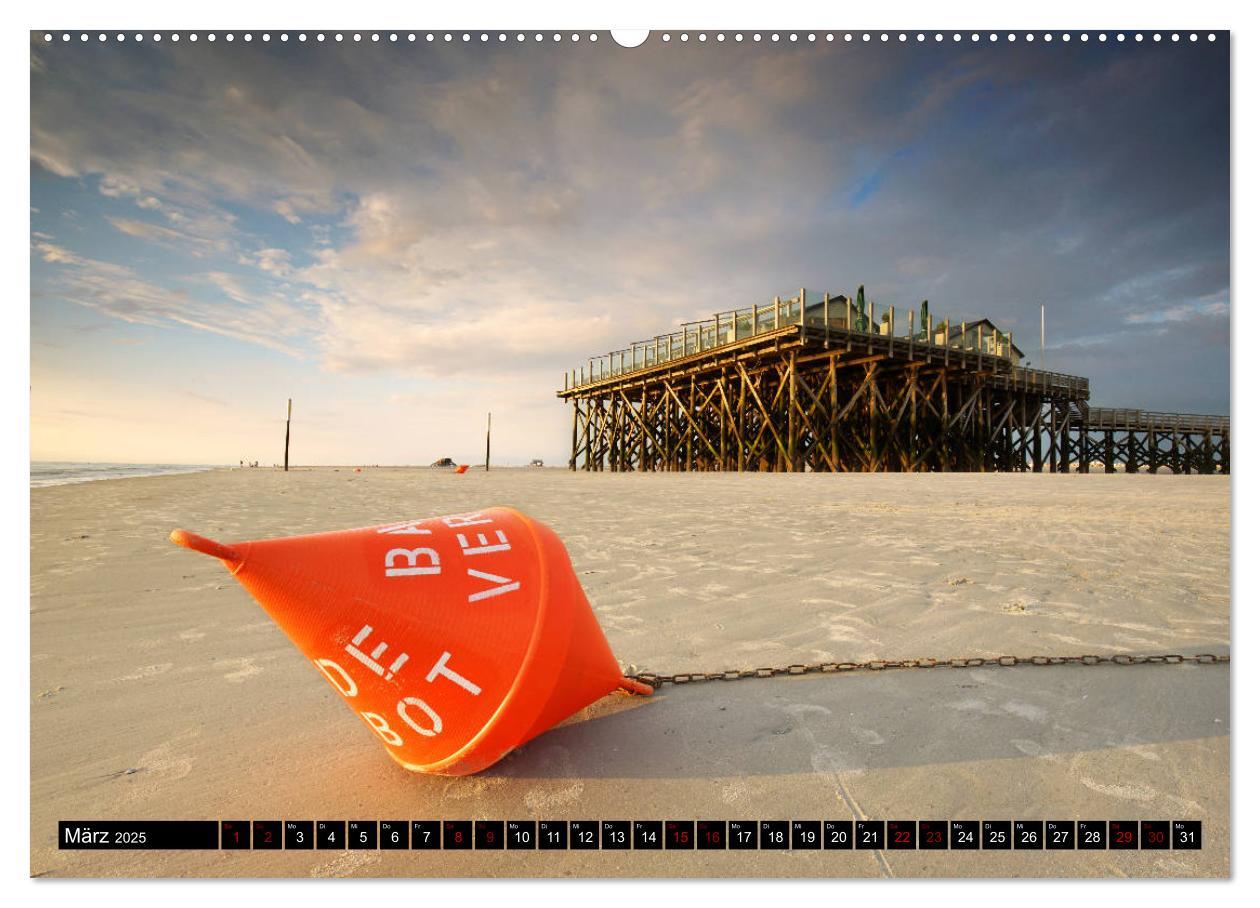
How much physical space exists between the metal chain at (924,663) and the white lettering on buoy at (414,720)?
94 centimetres

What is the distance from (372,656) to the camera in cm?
128

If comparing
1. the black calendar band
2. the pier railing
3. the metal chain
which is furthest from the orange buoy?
the pier railing

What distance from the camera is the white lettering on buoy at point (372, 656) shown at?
1263 millimetres

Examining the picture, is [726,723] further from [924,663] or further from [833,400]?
[833,400]

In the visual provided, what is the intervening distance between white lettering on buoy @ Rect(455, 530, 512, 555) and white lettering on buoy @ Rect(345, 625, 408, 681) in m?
0.27

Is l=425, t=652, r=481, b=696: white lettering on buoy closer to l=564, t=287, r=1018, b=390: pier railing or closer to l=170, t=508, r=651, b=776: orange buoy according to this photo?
l=170, t=508, r=651, b=776: orange buoy

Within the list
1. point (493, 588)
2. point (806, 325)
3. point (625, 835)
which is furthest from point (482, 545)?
point (806, 325)

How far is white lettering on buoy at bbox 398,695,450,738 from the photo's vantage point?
4.34 feet

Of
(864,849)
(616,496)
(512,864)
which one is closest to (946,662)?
(864,849)

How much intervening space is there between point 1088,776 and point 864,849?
786 mm

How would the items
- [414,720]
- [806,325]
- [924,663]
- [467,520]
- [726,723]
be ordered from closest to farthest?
[414,720], [467,520], [726,723], [924,663], [806,325]

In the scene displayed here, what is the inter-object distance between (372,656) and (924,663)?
203 cm

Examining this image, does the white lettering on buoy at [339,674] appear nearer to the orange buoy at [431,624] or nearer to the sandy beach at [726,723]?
the orange buoy at [431,624]

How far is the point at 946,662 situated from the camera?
89.4 inches
